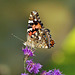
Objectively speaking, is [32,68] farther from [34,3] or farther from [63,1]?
[63,1]

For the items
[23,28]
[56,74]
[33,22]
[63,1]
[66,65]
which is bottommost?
[56,74]

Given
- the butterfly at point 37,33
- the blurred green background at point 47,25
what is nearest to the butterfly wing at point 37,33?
the butterfly at point 37,33

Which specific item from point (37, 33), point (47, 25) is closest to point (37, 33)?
point (37, 33)

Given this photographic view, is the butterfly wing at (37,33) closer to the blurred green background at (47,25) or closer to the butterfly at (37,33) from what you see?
the butterfly at (37,33)

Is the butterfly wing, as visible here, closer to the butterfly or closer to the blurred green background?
the butterfly

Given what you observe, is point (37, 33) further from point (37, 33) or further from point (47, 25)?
point (47, 25)

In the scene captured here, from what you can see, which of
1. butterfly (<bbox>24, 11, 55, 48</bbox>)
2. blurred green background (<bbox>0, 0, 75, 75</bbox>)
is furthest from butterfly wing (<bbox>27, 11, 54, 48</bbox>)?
blurred green background (<bbox>0, 0, 75, 75</bbox>)

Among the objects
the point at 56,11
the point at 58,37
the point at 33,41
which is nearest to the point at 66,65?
the point at 58,37
